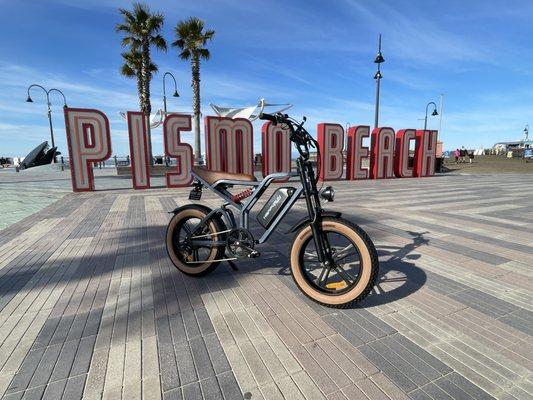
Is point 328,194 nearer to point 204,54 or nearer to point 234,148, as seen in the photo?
point 234,148

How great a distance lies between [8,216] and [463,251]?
951 centimetres

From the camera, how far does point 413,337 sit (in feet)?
7.89

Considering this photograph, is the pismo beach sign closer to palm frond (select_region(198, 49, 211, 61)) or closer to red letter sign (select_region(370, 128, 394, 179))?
red letter sign (select_region(370, 128, 394, 179))

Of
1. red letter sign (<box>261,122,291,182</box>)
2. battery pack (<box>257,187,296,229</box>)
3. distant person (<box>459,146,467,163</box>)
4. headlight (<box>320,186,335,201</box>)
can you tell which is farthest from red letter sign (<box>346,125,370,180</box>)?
distant person (<box>459,146,467,163</box>)

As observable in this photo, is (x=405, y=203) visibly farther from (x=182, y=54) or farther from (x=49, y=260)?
(x=182, y=54)

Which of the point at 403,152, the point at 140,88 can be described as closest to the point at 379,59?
the point at 403,152

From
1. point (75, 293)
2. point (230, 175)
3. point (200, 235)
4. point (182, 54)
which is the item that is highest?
point (182, 54)

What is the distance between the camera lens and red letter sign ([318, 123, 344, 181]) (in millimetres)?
15623

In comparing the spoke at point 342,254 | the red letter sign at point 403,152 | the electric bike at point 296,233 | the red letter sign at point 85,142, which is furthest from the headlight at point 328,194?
the red letter sign at point 403,152

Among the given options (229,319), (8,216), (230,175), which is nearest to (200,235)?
(230,175)

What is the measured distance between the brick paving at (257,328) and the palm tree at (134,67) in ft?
69.7

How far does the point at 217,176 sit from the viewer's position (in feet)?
11.0

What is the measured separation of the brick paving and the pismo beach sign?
554 centimetres

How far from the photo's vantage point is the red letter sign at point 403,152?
18109 millimetres
